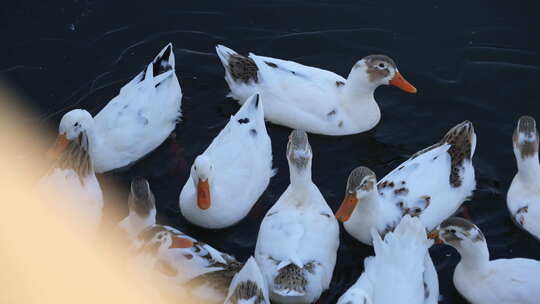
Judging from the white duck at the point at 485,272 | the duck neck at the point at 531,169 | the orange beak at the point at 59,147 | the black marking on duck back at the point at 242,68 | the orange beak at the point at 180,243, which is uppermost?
the black marking on duck back at the point at 242,68

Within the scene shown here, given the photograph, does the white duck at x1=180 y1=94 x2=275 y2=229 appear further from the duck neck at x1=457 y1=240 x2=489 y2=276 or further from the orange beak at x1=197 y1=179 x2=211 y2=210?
the duck neck at x1=457 y1=240 x2=489 y2=276

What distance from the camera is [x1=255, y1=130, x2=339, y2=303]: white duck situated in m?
6.65

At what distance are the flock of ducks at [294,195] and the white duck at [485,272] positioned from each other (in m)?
0.01

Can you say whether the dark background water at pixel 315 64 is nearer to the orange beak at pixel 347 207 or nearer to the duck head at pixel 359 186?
the orange beak at pixel 347 207

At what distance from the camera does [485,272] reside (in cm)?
688

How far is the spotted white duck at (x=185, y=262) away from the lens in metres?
6.62

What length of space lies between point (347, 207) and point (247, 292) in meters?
1.49

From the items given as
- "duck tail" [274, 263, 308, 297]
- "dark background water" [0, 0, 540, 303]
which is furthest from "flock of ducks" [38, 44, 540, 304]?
"dark background water" [0, 0, 540, 303]

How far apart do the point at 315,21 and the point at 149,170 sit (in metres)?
3.37

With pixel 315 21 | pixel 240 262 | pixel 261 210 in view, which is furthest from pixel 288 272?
pixel 315 21

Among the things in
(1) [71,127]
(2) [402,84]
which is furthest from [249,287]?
(2) [402,84]

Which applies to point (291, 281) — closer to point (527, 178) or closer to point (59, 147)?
point (527, 178)

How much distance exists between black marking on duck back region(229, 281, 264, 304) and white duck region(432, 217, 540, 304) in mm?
1833

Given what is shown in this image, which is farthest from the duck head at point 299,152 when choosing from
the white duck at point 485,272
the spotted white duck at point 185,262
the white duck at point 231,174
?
the white duck at point 485,272
